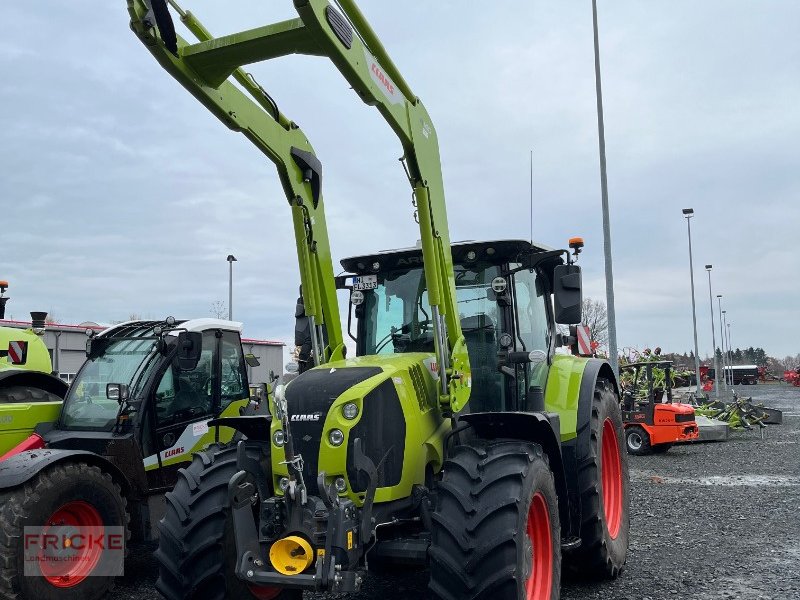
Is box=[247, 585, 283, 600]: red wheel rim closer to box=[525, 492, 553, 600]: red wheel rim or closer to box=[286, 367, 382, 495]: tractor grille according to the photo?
box=[286, 367, 382, 495]: tractor grille

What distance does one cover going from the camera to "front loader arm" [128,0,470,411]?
166 inches

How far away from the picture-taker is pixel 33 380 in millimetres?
8359

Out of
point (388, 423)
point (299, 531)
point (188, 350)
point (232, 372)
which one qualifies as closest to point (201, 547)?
point (299, 531)

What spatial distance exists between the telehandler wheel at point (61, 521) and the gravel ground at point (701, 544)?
1.27ft

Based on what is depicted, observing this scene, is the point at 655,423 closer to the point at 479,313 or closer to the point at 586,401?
the point at 586,401

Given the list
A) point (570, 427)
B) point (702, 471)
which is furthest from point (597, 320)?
point (570, 427)

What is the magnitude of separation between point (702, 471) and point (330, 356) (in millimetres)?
9517

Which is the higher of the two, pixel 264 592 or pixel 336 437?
pixel 336 437

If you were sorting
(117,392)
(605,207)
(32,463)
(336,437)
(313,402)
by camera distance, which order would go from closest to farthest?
(336,437) < (313,402) < (32,463) < (117,392) < (605,207)

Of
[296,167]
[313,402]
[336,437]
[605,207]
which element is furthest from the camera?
[605,207]

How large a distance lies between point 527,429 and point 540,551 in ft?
2.55

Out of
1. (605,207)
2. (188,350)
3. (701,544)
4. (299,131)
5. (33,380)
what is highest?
(605,207)

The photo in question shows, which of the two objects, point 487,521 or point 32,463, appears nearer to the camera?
point 487,521

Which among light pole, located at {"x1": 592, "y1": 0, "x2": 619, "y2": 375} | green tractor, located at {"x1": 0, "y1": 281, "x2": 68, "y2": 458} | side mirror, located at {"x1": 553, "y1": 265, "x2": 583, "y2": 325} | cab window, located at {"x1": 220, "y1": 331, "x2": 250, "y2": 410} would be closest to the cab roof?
side mirror, located at {"x1": 553, "y1": 265, "x2": 583, "y2": 325}
